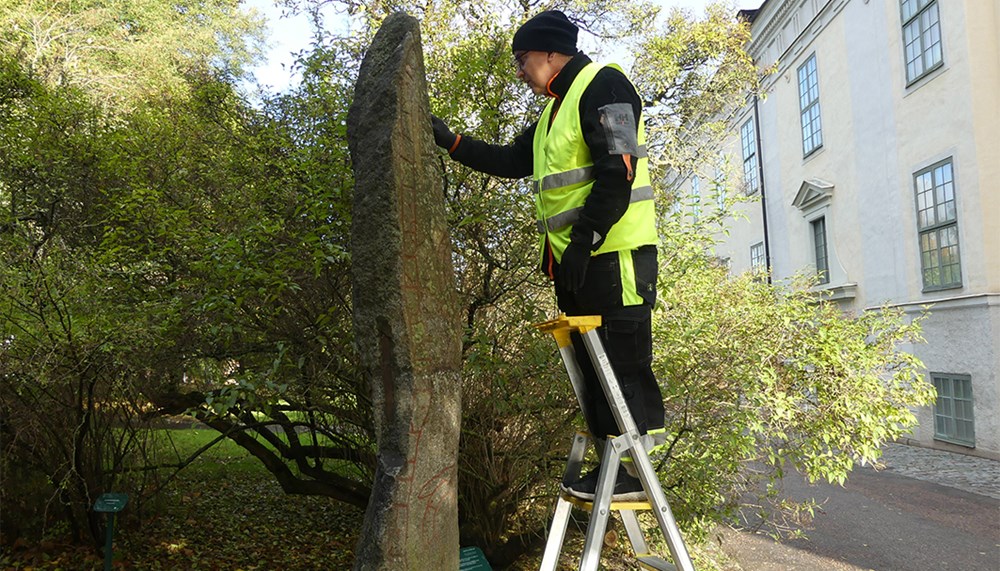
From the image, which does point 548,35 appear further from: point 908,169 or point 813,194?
point 813,194

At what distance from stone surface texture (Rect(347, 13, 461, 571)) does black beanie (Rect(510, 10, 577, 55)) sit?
0.50 metres

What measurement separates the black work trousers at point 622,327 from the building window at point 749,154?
18889mm

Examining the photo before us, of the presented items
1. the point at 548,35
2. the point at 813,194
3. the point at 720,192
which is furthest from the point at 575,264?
the point at 813,194

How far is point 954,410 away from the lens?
1178 centimetres

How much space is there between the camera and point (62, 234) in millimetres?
5496

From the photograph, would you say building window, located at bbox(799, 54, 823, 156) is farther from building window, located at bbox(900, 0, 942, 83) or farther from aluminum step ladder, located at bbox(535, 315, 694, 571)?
aluminum step ladder, located at bbox(535, 315, 694, 571)

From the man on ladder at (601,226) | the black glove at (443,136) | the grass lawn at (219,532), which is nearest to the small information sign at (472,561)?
the man on ladder at (601,226)

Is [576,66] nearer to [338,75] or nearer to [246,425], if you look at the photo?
[338,75]

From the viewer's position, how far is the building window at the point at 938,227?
11.6m

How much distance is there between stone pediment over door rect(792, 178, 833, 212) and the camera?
Result: 16.0 m

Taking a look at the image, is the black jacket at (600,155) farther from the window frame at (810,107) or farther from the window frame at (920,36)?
the window frame at (810,107)

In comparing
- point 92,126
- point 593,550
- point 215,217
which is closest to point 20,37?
point 92,126

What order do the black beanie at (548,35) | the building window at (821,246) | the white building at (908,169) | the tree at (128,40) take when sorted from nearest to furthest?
the black beanie at (548,35)
the white building at (908,169)
the tree at (128,40)
the building window at (821,246)

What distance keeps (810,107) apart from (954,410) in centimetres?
802
